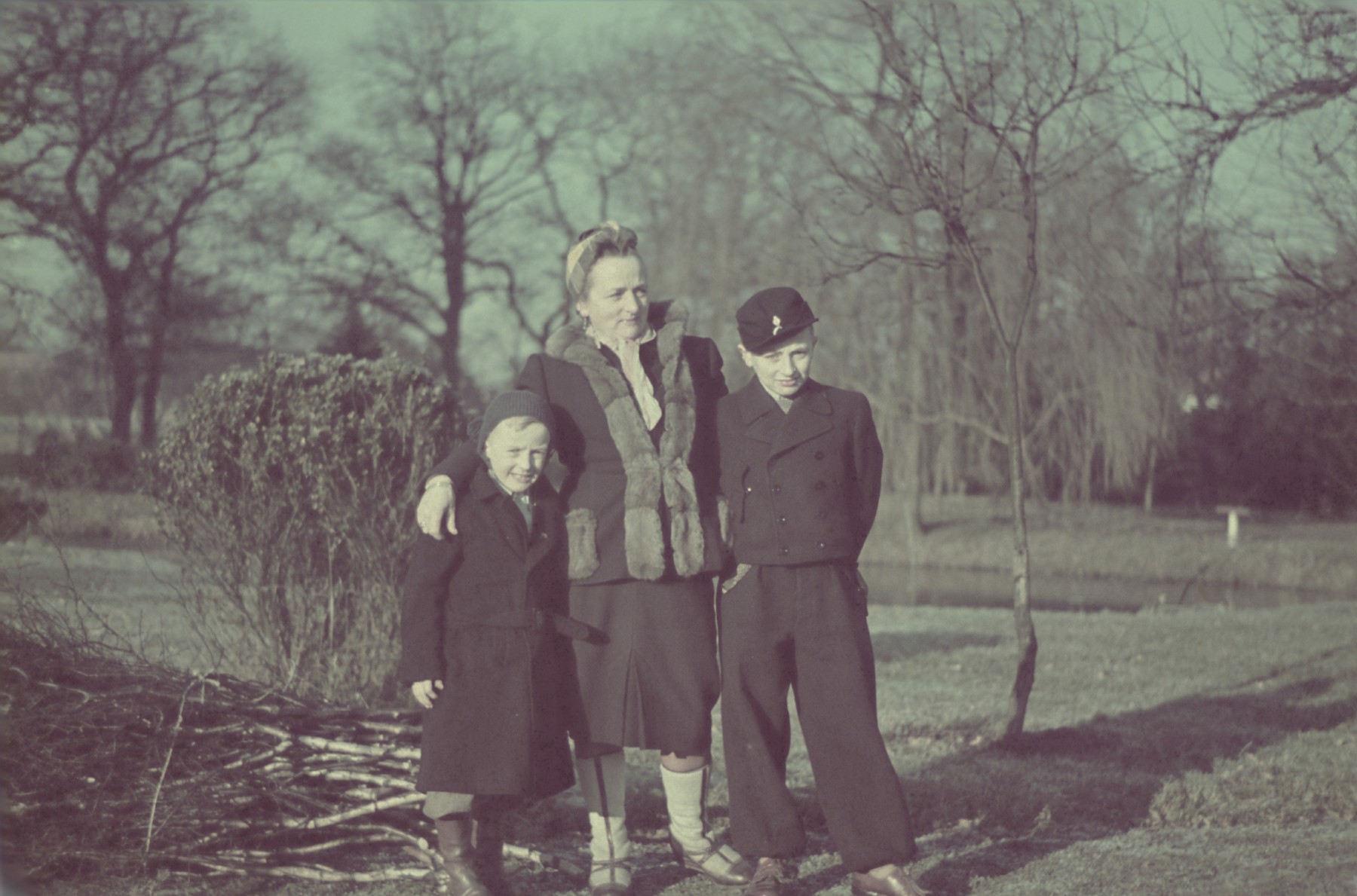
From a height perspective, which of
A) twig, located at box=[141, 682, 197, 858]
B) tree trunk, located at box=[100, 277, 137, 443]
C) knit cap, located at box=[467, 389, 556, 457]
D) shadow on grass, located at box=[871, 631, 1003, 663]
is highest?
tree trunk, located at box=[100, 277, 137, 443]

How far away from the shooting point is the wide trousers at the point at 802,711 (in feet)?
14.2

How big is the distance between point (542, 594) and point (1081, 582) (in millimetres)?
19374

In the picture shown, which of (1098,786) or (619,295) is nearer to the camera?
(619,295)

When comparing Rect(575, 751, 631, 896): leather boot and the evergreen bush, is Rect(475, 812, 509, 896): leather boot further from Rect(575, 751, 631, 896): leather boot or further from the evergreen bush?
the evergreen bush

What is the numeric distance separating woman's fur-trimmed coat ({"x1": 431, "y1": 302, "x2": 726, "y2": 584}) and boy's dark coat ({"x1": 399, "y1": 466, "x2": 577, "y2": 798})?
0.19 meters

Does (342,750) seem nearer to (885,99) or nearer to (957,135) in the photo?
(885,99)

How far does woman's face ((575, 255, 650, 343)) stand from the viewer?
455 centimetres

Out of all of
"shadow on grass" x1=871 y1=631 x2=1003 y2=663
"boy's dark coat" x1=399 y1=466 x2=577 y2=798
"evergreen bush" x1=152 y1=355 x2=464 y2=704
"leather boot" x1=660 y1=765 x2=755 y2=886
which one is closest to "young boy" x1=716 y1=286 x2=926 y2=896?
"leather boot" x1=660 y1=765 x2=755 y2=886

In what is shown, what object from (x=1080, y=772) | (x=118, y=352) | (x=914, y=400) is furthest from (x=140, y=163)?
(x=1080, y=772)

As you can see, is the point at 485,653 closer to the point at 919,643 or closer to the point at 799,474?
the point at 799,474

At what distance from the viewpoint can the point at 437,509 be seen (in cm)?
422

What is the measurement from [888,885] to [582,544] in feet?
4.77

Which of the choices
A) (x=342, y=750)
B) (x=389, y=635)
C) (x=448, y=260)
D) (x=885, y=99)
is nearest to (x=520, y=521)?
(x=342, y=750)

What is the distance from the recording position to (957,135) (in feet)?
29.3
